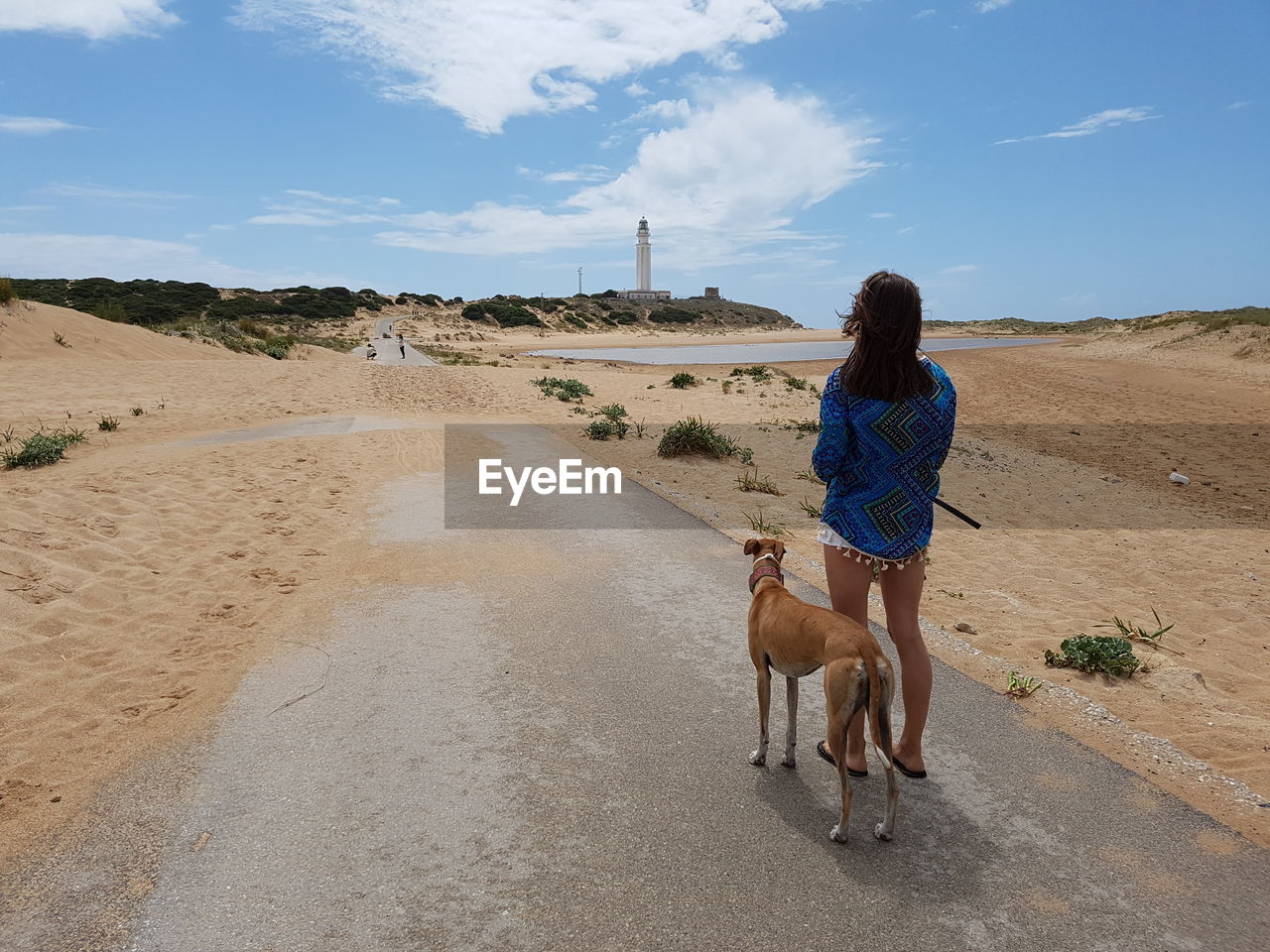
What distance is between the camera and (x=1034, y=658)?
4836mm

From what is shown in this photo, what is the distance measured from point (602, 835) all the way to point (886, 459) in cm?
192

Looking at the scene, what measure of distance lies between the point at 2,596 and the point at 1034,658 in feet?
22.8

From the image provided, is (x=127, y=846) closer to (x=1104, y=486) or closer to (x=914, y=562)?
(x=914, y=562)

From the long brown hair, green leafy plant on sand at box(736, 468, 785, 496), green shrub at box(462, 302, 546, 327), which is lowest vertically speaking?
green leafy plant on sand at box(736, 468, 785, 496)

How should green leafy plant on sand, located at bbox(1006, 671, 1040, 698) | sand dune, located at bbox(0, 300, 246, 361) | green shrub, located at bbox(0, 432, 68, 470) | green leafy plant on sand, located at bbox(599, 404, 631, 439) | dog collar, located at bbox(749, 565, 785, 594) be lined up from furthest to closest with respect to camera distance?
sand dune, located at bbox(0, 300, 246, 361)
green leafy plant on sand, located at bbox(599, 404, 631, 439)
green shrub, located at bbox(0, 432, 68, 470)
green leafy plant on sand, located at bbox(1006, 671, 1040, 698)
dog collar, located at bbox(749, 565, 785, 594)

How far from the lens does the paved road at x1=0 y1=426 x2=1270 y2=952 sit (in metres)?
2.54

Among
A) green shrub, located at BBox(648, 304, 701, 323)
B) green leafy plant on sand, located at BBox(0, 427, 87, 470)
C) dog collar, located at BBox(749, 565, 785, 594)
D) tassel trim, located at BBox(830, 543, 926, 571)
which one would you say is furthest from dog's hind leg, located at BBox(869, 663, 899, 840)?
green shrub, located at BBox(648, 304, 701, 323)

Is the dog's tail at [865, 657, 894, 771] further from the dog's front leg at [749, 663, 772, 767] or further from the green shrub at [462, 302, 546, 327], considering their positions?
the green shrub at [462, 302, 546, 327]

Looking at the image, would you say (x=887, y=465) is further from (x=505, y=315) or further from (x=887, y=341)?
(x=505, y=315)

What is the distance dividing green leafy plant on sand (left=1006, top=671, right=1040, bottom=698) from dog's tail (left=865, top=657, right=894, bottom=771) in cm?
185

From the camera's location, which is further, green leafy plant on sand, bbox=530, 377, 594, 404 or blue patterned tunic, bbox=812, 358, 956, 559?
green leafy plant on sand, bbox=530, 377, 594, 404

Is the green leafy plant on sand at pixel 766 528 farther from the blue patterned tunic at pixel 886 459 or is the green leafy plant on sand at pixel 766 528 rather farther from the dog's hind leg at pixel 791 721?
the blue patterned tunic at pixel 886 459

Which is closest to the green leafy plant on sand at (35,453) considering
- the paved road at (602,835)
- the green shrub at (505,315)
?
the paved road at (602,835)

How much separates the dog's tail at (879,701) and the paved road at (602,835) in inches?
20.9
